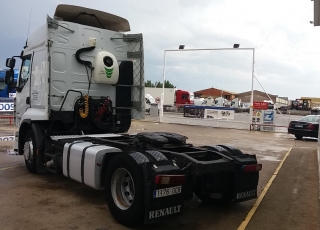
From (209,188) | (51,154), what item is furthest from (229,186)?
(51,154)

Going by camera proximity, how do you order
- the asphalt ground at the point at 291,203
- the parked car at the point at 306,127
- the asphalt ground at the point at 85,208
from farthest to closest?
1. the parked car at the point at 306,127
2. the asphalt ground at the point at 291,203
3. the asphalt ground at the point at 85,208

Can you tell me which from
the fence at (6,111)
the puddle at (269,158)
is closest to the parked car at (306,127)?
the puddle at (269,158)

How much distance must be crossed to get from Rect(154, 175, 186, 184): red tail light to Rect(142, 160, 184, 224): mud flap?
0.15ft

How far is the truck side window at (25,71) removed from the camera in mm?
8445

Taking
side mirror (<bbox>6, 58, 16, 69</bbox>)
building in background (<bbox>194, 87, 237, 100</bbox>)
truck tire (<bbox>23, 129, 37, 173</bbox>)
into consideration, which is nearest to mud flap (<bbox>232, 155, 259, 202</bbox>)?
truck tire (<bbox>23, 129, 37, 173</bbox>)

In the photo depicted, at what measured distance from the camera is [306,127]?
60.3 ft

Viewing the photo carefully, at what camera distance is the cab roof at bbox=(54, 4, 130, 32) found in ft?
26.6

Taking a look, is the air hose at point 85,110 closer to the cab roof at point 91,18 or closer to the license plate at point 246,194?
the cab roof at point 91,18

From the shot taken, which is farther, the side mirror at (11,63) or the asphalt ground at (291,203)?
the side mirror at (11,63)

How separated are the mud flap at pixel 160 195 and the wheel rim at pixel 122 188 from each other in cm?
63

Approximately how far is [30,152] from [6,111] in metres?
15.3

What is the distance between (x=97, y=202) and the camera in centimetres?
603

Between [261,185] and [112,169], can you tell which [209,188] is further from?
A: [261,185]

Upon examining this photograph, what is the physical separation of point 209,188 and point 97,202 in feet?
6.40
